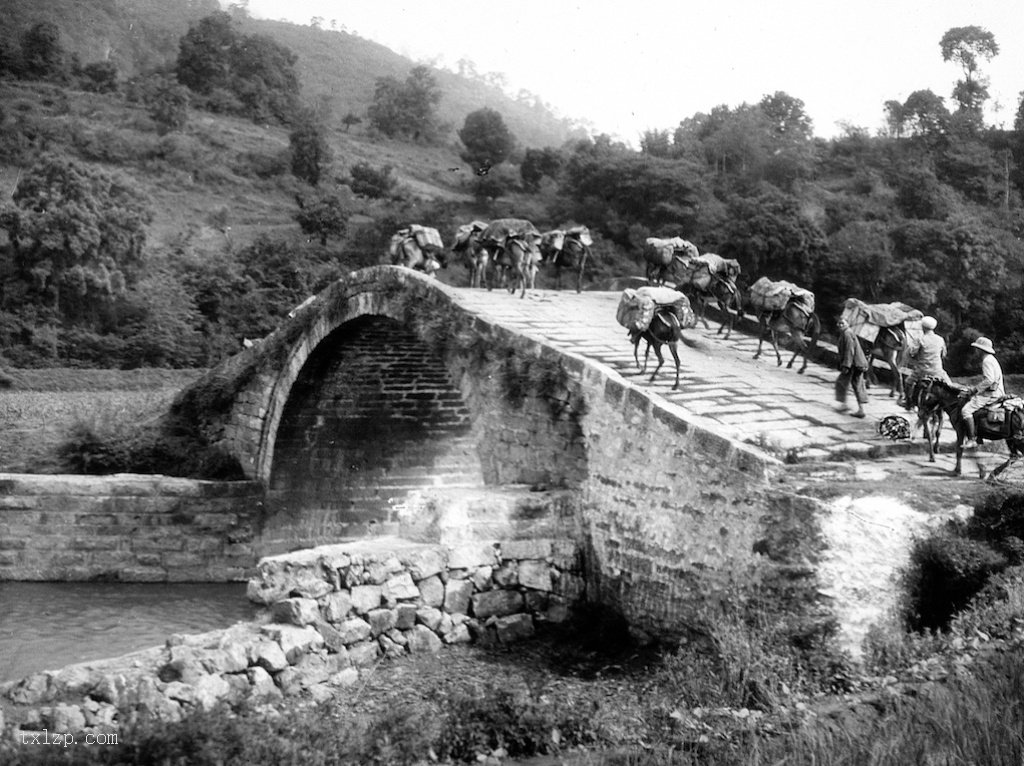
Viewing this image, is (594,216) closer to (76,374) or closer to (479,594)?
(76,374)

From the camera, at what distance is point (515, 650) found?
9.92 m

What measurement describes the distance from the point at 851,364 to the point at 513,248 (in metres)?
6.03

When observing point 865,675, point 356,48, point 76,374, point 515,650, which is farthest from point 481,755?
point 356,48

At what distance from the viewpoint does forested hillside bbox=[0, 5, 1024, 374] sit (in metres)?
24.0

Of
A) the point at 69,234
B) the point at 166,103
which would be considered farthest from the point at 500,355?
the point at 166,103

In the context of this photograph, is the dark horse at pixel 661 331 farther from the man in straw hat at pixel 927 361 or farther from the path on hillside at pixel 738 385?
the man in straw hat at pixel 927 361

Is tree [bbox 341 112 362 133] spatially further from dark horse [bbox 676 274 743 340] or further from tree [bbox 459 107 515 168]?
dark horse [bbox 676 274 743 340]

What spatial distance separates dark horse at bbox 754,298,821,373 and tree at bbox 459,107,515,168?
3237 centimetres

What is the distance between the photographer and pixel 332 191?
40.9 m

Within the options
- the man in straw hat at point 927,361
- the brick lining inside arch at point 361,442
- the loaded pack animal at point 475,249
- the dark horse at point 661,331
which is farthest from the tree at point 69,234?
the man in straw hat at point 927,361

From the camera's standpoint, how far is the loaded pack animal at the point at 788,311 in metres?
13.6

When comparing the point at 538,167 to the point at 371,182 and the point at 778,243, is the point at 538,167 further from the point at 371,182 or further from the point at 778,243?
the point at 778,243

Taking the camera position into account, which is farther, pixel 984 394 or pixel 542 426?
pixel 542 426

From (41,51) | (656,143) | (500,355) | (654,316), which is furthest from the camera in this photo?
(41,51)
